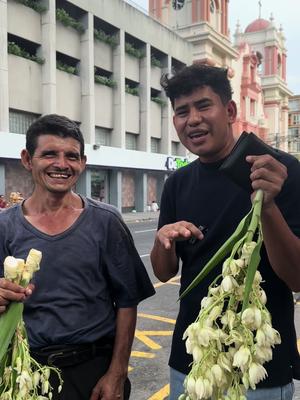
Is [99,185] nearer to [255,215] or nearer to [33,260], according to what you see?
[33,260]

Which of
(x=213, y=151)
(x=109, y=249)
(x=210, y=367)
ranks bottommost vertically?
(x=210, y=367)

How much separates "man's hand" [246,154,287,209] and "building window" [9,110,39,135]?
19157 millimetres

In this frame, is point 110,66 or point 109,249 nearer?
point 109,249

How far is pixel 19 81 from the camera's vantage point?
1927cm

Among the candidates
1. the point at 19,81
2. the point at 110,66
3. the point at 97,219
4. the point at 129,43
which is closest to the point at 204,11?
the point at 129,43

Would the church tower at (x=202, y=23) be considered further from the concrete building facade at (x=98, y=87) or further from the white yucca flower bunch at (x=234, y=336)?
the white yucca flower bunch at (x=234, y=336)

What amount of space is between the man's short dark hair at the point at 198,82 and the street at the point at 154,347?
2491mm

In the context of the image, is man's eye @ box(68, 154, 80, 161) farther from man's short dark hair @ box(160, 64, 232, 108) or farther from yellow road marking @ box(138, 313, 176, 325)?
yellow road marking @ box(138, 313, 176, 325)

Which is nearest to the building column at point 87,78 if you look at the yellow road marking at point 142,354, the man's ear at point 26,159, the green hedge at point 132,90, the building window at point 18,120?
the building window at point 18,120

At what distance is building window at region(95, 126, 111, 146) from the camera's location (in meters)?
24.2

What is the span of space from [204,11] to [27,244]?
34.5m

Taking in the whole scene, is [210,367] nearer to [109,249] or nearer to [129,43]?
[109,249]

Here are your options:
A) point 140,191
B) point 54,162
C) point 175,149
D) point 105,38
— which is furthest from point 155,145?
point 54,162

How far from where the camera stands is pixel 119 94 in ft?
80.7
